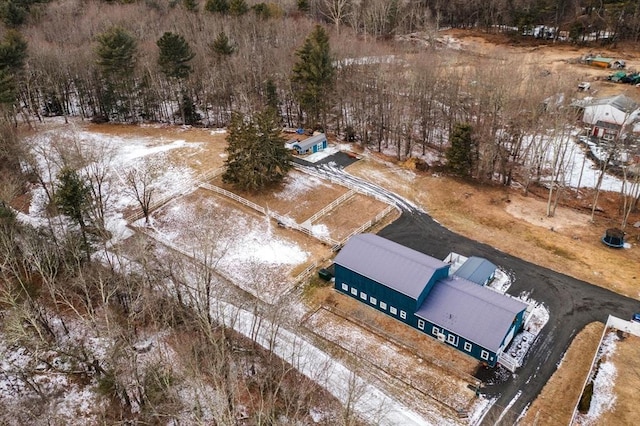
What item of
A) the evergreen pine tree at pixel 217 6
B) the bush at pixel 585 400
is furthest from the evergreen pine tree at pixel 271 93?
the bush at pixel 585 400

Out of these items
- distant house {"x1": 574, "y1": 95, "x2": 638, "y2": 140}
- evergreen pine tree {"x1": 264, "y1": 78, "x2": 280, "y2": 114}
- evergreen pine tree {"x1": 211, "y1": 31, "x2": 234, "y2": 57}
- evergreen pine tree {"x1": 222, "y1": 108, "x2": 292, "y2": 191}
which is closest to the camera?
evergreen pine tree {"x1": 222, "y1": 108, "x2": 292, "y2": 191}

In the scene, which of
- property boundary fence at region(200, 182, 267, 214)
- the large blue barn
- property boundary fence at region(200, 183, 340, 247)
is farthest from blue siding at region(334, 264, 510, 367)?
property boundary fence at region(200, 182, 267, 214)

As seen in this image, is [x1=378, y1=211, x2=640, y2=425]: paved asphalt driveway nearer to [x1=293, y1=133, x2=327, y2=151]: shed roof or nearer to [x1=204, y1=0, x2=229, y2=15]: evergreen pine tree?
[x1=293, y1=133, x2=327, y2=151]: shed roof

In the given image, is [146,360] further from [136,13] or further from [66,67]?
[136,13]

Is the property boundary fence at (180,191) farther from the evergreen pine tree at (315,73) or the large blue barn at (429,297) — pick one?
the large blue barn at (429,297)

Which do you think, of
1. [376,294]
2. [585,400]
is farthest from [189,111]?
[585,400]

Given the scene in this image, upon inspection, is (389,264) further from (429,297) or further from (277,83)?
(277,83)

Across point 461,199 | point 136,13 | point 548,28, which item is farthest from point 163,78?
point 548,28
